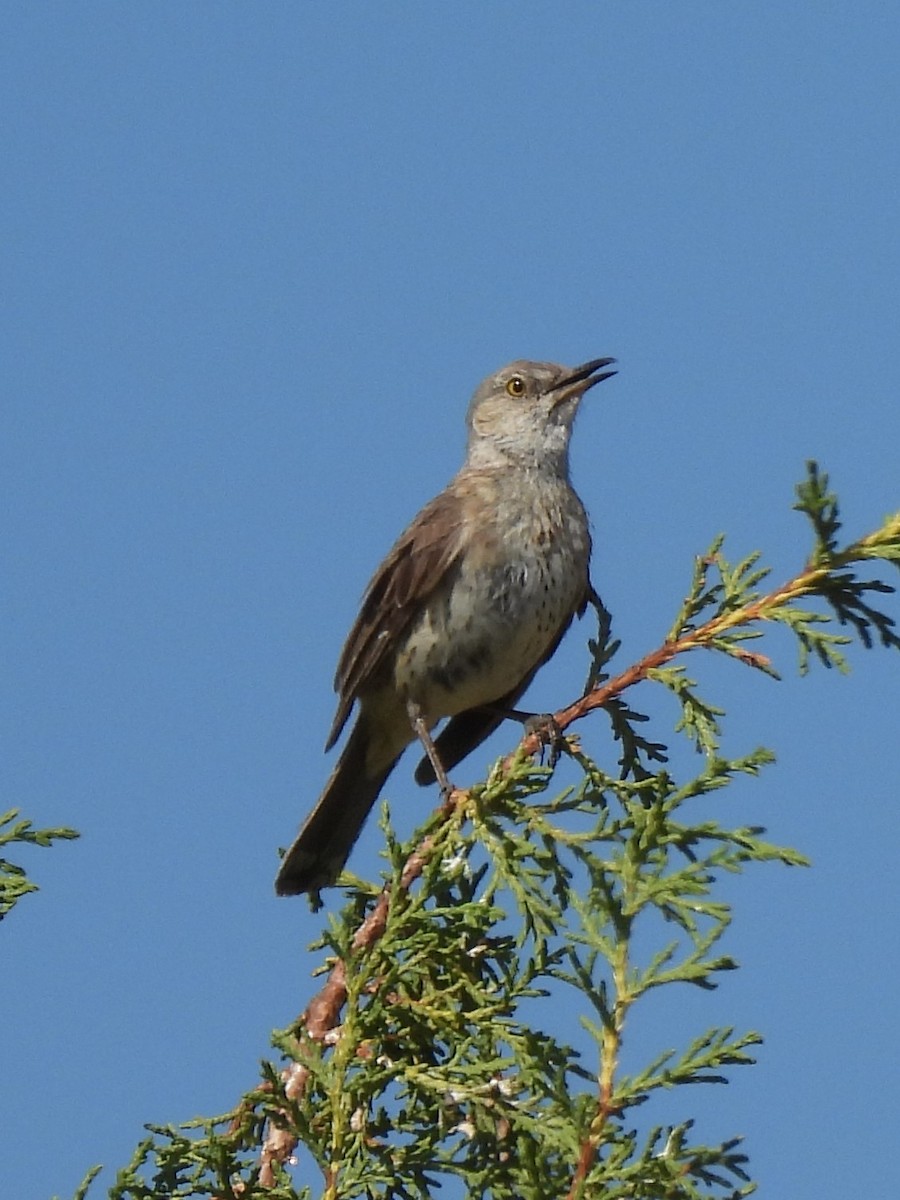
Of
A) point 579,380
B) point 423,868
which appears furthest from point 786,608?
point 579,380

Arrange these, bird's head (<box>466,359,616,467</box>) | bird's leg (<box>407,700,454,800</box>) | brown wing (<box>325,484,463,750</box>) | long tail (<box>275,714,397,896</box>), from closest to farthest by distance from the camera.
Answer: long tail (<box>275,714,397,896</box>), bird's leg (<box>407,700,454,800</box>), brown wing (<box>325,484,463,750</box>), bird's head (<box>466,359,616,467</box>)

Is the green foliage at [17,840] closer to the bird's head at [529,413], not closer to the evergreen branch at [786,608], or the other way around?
the evergreen branch at [786,608]

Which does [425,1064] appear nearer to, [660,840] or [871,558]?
[660,840]

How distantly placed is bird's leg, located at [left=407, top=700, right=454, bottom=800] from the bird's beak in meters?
1.66

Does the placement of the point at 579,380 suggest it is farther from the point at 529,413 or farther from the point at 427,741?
the point at 427,741

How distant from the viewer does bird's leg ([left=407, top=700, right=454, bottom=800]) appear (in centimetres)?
644

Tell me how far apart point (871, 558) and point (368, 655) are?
2.93 meters

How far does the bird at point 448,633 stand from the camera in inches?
256

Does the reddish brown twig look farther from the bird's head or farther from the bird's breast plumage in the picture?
the bird's head

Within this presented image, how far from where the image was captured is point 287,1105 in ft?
11.6

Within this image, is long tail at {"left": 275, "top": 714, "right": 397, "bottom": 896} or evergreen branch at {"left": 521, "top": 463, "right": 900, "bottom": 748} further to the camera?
long tail at {"left": 275, "top": 714, "right": 397, "bottom": 896}

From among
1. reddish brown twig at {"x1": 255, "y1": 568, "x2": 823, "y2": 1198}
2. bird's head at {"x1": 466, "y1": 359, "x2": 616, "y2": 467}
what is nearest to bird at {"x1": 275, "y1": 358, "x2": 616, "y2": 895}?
bird's head at {"x1": 466, "y1": 359, "x2": 616, "y2": 467}

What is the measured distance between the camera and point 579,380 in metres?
7.52

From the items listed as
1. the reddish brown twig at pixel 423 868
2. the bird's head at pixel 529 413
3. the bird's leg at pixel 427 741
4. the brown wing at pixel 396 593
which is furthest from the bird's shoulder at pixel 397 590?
the reddish brown twig at pixel 423 868
